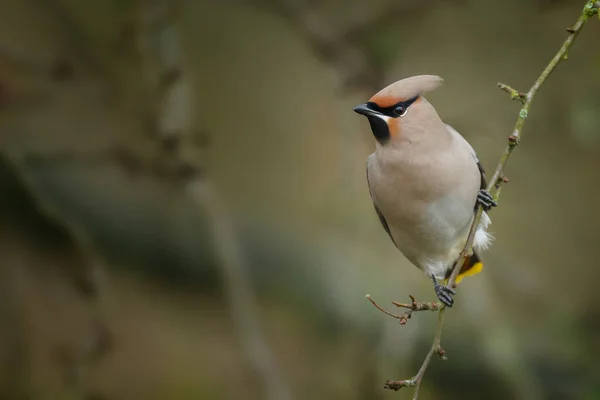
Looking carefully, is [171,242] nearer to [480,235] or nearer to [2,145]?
[2,145]

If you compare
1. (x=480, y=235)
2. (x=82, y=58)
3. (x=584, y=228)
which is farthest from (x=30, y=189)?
(x=584, y=228)

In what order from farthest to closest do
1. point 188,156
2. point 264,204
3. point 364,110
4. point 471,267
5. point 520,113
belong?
1. point 264,204
2. point 188,156
3. point 471,267
4. point 364,110
5. point 520,113

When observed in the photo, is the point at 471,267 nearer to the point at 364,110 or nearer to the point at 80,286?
the point at 364,110

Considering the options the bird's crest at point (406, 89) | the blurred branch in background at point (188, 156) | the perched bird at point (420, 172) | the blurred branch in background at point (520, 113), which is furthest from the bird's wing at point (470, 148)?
the blurred branch in background at point (188, 156)

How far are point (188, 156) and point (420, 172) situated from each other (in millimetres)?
1607

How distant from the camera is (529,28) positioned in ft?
13.4

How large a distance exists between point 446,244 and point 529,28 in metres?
1.69

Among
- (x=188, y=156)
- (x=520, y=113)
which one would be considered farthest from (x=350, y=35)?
(x=520, y=113)

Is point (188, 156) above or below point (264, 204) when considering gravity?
above

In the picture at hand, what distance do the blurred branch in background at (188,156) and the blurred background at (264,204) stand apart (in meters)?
0.01

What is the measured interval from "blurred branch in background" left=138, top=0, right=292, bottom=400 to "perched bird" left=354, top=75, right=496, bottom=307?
128 cm

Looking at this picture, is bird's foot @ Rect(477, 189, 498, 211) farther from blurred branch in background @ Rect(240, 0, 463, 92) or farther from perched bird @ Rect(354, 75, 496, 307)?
blurred branch in background @ Rect(240, 0, 463, 92)

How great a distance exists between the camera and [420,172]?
2.51 meters

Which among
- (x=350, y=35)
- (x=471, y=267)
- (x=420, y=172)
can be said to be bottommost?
(x=471, y=267)
